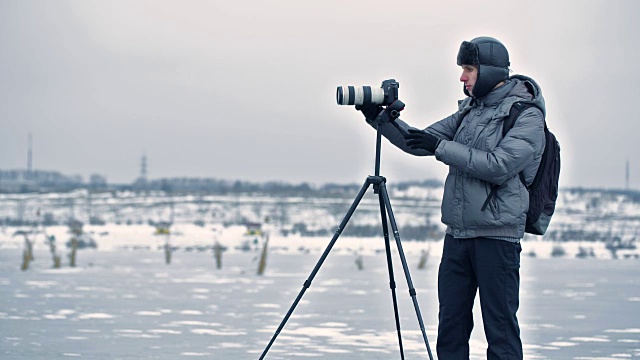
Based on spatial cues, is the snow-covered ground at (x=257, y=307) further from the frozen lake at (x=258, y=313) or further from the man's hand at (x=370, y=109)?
the man's hand at (x=370, y=109)

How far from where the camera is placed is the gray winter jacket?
12.3ft

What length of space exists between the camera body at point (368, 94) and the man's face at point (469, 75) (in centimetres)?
28

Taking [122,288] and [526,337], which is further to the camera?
[122,288]

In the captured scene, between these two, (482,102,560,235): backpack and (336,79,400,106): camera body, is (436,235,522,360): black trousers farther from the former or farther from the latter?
(336,79,400,106): camera body

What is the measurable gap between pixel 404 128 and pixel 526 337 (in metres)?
3.33

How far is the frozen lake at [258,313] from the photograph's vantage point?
20.3 ft

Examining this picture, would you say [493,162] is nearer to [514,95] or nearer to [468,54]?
[514,95]

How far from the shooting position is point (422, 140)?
3.89 meters

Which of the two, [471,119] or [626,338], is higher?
Answer: [471,119]

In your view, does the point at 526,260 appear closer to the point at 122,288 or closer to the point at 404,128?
the point at 122,288

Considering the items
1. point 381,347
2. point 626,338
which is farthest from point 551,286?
point 381,347

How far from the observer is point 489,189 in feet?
12.6

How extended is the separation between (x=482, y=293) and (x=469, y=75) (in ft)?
2.80

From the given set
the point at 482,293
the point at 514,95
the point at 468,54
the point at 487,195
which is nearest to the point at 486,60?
the point at 468,54
